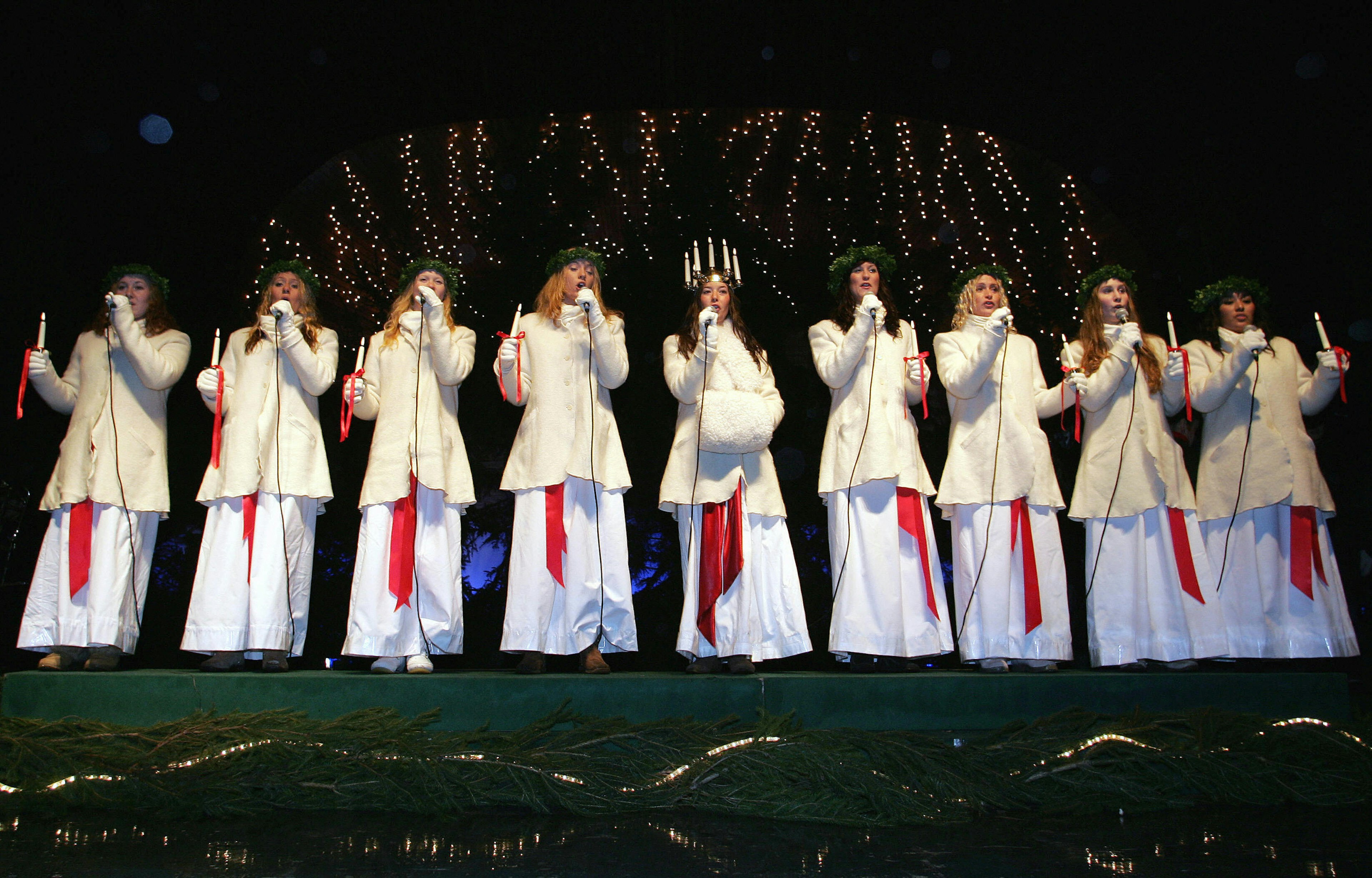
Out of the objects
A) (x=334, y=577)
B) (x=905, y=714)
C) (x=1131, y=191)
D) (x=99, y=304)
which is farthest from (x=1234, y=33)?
(x=99, y=304)

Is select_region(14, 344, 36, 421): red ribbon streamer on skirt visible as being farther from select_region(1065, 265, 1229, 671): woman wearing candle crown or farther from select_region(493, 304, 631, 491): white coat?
select_region(493, 304, 631, 491): white coat

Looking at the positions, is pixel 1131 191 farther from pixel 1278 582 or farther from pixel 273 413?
pixel 273 413

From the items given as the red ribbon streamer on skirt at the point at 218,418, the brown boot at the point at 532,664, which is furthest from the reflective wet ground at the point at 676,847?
the red ribbon streamer on skirt at the point at 218,418

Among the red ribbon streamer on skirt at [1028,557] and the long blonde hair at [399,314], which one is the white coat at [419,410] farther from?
the red ribbon streamer on skirt at [1028,557]

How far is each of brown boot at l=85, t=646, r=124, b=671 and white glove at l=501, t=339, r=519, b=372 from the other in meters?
1.92

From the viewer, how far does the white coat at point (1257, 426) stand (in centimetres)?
397

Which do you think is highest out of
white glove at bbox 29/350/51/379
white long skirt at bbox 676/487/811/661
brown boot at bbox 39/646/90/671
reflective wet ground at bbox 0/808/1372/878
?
white glove at bbox 29/350/51/379

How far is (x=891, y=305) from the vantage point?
4.04 m

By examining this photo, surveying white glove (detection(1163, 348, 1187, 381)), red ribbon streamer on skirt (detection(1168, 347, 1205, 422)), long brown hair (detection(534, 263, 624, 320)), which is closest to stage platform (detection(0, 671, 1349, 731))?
red ribbon streamer on skirt (detection(1168, 347, 1205, 422))

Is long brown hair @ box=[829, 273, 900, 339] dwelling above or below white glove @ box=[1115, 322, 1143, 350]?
above

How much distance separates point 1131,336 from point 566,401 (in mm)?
2327

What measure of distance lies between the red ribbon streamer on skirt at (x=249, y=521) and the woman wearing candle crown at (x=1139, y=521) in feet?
11.1

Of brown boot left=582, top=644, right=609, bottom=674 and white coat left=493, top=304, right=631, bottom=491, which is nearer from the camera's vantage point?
brown boot left=582, top=644, right=609, bottom=674

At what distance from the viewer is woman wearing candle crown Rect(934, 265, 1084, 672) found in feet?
12.3
